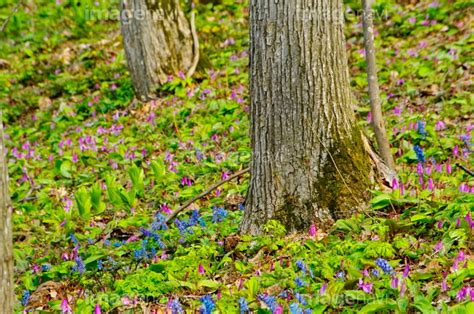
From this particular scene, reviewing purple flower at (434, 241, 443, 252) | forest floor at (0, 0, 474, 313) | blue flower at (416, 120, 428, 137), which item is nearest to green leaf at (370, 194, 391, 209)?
forest floor at (0, 0, 474, 313)

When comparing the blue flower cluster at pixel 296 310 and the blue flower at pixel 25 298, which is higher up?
the blue flower cluster at pixel 296 310

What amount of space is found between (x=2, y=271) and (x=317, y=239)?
1927mm

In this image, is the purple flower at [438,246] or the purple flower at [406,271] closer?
the purple flower at [406,271]

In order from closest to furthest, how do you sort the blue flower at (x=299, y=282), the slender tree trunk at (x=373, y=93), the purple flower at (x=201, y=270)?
the blue flower at (x=299, y=282), the purple flower at (x=201, y=270), the slender tree trunk at (x=373, y=93)

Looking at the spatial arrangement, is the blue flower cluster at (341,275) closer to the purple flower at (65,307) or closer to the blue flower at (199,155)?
the purple flower at (65,307)

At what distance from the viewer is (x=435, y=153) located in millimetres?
5141

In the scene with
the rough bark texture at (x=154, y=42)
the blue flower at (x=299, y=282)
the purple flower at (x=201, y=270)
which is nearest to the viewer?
the blue flower at (x=299, y=282)

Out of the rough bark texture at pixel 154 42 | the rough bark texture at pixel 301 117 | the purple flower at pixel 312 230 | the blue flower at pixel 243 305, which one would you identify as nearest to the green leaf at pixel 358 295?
the blue flower at pixel 243 305

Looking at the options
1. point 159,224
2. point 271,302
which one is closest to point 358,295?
point 271,302

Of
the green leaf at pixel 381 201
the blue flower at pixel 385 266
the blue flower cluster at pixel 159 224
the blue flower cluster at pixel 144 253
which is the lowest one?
the blue flower cluster at pixel 144 253

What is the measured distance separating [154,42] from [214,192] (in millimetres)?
3469

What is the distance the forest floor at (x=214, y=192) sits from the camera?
335 centimetres

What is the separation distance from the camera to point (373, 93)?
16.1ft

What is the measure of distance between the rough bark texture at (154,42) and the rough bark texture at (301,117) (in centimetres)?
436
